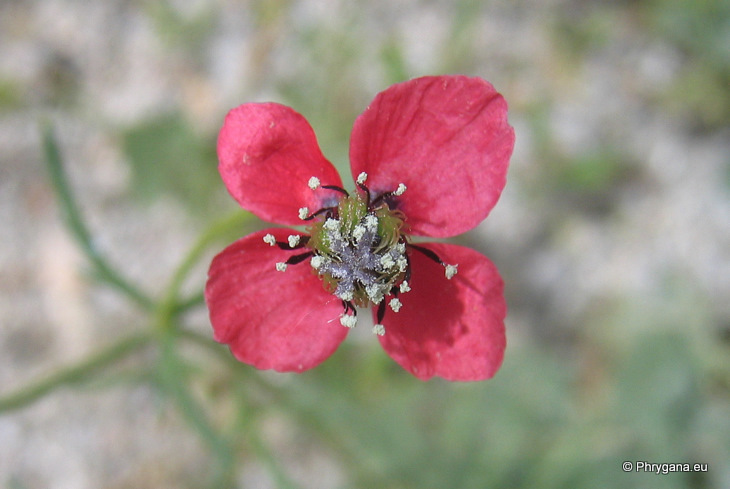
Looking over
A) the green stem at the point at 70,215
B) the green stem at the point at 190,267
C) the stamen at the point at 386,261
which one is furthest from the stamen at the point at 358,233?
the green stem at the point at 70,215

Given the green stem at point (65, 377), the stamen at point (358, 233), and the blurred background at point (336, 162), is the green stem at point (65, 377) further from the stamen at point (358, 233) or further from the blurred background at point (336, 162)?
the blurred background at point (336, 162)

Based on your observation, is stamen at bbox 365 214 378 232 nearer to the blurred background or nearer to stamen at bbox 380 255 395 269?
stamen at bbox 380 255 395 269

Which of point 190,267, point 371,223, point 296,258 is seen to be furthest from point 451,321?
point 190,267

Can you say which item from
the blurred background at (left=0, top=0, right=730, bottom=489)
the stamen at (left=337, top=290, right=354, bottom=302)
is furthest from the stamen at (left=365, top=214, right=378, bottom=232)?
the blurred background at (left=0, top=0, right=730, bottom=489)

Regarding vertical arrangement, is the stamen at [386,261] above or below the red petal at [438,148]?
below

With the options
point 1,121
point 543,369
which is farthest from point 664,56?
point 1,121

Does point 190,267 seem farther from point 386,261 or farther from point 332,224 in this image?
point 386,261

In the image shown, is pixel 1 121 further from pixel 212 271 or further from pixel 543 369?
pixel 543 369
